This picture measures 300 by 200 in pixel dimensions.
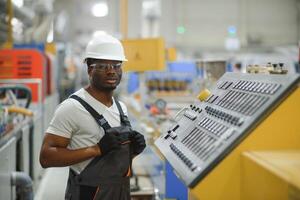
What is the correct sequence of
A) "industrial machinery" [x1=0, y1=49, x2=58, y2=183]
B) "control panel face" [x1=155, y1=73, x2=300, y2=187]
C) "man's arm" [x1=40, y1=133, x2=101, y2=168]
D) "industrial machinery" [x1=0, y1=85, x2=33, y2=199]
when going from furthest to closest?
1. "industrial machinery" [x1=0, y1=49, x2=58, y2=183]
2. "industrial machinery" [x1=0, y1=85, x2=33, y2=199]
3. "man's arm" [x1=40, y1=133, x2=101, y2=168]
4. "control panel face" [x1=155, y1=73, x2=300, y2=187]

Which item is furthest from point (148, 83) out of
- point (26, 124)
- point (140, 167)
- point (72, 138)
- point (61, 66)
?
point (72, 138)

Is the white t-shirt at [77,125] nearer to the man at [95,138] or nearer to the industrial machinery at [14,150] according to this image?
the man at [95,138]

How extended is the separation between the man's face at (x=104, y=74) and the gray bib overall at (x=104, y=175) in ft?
0.42

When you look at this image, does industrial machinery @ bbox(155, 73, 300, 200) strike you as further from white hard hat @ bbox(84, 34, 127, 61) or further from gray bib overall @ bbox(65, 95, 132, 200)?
white hard hat @ bbox(84, 34, 127, 61)

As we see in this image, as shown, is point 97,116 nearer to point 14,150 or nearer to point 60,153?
point 60,153

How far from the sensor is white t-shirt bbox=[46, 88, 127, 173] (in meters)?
2.17

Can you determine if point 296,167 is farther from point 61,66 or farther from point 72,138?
point 61,66

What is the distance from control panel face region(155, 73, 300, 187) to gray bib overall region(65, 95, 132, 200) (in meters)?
0.27

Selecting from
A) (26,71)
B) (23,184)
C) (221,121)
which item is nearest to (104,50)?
(221,121)

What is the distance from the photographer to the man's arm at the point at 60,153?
214 cm

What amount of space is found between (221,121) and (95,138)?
79 centimetres

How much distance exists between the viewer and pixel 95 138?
223cm

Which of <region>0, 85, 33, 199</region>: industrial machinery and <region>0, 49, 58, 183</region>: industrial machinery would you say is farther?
<region>0, 49, 58, 183</region>: industrial machinery

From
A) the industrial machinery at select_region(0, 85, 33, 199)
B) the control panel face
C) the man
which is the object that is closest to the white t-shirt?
the man
